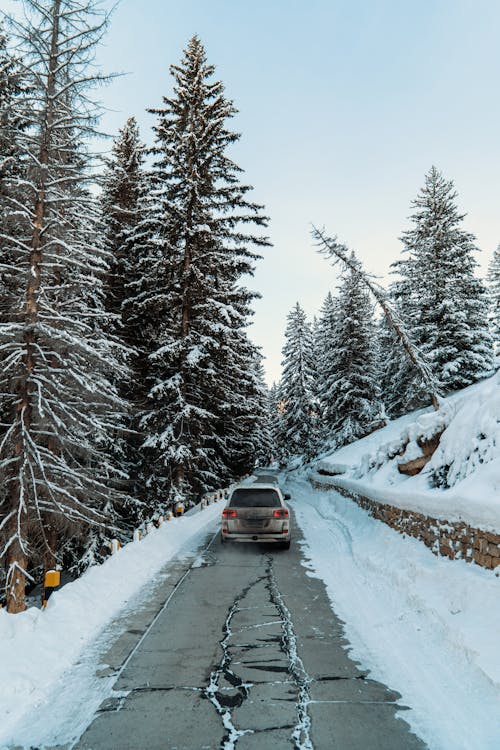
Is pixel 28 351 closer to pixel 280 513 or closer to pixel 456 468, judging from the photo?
pixel 280 513

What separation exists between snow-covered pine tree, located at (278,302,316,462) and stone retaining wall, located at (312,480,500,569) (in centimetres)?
3186

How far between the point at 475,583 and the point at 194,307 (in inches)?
575

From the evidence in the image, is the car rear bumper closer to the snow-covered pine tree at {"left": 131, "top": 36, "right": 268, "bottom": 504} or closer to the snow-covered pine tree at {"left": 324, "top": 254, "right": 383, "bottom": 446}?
the snow-covered pine tree at {"left": 131, "top": 36, "right": 268, "bottom": 504}

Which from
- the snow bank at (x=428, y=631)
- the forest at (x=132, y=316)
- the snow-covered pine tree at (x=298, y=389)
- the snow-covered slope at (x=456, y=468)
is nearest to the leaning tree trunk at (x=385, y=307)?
the forest at (x=132, y=316)

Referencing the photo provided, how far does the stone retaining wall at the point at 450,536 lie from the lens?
20.2ft

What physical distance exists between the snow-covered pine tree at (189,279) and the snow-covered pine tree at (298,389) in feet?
77.2

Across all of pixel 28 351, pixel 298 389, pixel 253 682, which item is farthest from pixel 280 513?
pixel 298 389

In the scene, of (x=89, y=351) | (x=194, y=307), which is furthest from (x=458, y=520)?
(x=194, y=307)

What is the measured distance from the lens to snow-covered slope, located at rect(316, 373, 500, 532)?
22.7 feet

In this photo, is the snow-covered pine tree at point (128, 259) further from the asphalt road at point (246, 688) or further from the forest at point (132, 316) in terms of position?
the asphalt road at point (246, 688)

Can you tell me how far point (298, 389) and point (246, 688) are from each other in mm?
41179

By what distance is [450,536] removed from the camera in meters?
7.38

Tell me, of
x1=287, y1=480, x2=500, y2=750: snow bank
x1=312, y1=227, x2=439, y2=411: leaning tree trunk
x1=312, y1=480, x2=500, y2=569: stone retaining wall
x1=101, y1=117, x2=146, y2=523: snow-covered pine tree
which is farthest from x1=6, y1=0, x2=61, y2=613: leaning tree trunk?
x1=312, y1=227, x2=439, y2=411: leaning tree trunk

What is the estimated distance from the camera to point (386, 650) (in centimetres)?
516
